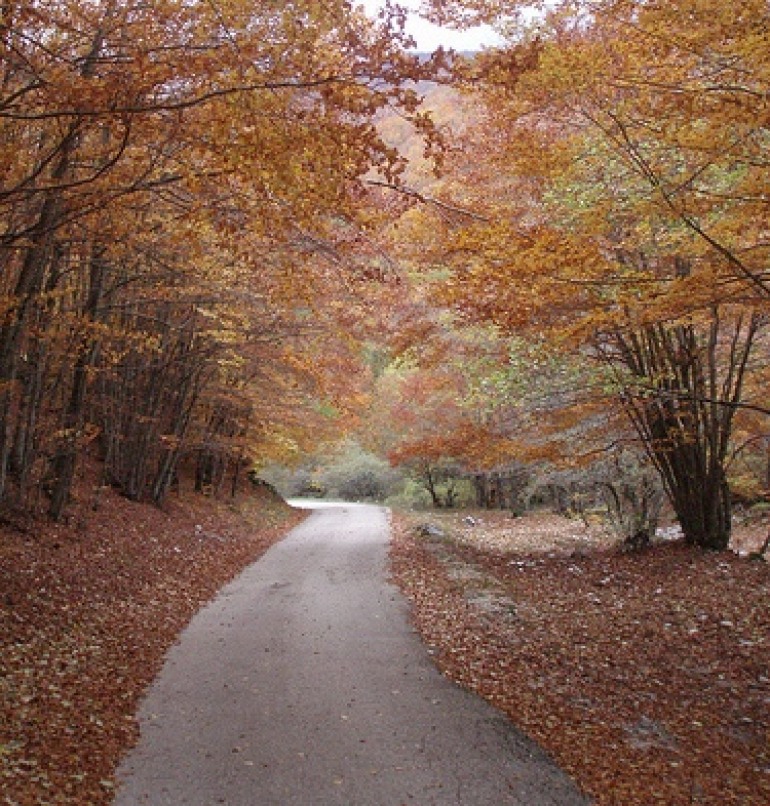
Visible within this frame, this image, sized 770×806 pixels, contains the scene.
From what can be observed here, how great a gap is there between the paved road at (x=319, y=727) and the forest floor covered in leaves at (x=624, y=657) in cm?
41

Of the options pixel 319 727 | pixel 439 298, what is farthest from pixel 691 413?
pixel 319 727

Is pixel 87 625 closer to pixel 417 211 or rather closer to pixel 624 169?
pixel 417 211

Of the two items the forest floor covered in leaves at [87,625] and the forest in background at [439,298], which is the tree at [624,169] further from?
the forest floor covered in leaves at [87,625]

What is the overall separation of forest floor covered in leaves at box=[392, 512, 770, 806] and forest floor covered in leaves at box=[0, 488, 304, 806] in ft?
10.7

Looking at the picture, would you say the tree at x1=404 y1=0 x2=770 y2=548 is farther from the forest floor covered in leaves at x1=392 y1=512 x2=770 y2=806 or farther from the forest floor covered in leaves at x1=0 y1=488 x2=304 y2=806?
the forest floor covered in leaves at x1=0 y1=488 x2=304 y2=806

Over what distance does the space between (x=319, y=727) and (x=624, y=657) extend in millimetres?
3855

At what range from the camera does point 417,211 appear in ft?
32.9

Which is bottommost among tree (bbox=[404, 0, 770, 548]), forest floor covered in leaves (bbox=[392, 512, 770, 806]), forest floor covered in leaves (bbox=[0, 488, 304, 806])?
forest floor covered in leaves (bbox=[0, 488, 304, 806])

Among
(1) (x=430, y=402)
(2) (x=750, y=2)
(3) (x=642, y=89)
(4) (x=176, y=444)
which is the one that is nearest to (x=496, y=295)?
(3) (x=642, y=89)

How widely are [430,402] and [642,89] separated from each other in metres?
21.1

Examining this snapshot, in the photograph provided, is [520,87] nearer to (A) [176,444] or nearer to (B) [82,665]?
(B) [82,665]

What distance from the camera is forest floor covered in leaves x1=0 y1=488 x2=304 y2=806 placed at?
4906mm

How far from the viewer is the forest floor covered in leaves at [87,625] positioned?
16.1 feet

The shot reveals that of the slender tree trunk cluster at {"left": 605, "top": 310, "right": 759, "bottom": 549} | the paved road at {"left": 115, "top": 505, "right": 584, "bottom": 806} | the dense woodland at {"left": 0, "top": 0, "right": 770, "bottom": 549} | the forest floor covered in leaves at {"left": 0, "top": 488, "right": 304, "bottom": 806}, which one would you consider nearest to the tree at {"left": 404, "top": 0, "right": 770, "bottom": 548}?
the dense woodland at {"left": 0, "top": 0, "right": 770, "bottom": 549}
